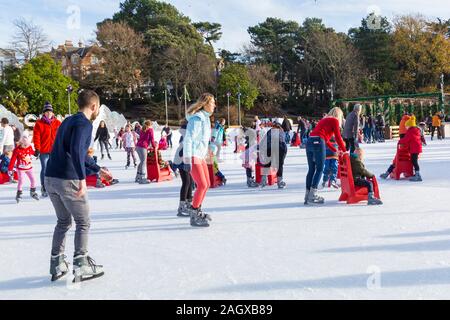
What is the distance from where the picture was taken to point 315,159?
638cm

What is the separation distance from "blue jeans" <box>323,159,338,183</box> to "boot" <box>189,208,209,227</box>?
125 inches

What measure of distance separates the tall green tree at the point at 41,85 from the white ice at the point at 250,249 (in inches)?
1384

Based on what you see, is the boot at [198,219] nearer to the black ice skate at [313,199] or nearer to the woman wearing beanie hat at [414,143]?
the black ice skate at [313,199]

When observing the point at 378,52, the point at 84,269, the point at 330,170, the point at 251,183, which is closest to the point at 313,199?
the point at 330,170

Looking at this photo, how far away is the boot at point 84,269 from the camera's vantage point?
344 centimetres

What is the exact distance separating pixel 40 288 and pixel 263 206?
11.9ft

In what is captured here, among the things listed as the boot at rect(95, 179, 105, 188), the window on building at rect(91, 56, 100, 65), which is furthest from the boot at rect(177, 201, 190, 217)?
the window on building at rect(91, 56, 100, 65)

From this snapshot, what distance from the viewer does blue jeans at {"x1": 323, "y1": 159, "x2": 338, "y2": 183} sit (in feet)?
25.7

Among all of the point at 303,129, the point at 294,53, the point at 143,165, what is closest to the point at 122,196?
the point at 143,165

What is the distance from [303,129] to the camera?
842 inches

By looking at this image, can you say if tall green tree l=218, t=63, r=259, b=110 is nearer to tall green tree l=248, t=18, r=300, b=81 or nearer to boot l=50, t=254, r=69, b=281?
tall green tree l=248, t=18, r=300, b=81

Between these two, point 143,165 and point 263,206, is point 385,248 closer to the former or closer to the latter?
point 263,206

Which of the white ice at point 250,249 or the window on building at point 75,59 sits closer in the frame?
the white ice at point 250,249

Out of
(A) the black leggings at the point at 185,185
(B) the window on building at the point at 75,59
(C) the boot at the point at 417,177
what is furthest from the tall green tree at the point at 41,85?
(A) the black leggings at the point at 185,185
